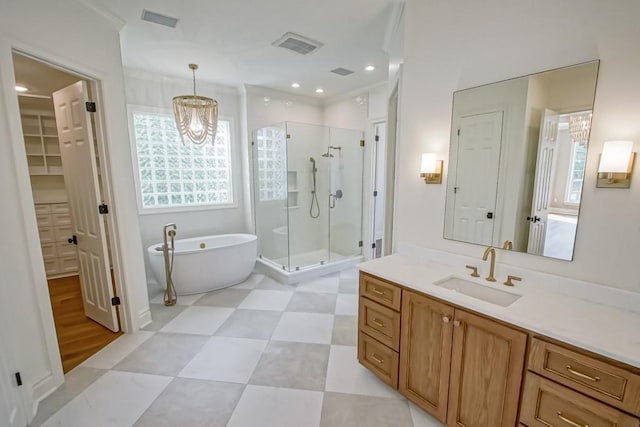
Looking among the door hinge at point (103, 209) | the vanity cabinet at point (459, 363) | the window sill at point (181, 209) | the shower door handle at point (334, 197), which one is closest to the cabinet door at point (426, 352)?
the vanity cabinet at point (459, 363)

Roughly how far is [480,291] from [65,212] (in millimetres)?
5289

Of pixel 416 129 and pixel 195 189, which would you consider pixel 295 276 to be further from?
pixel 416 129

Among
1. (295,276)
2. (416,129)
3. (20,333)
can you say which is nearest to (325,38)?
(416,129)

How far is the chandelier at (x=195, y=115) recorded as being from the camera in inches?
124

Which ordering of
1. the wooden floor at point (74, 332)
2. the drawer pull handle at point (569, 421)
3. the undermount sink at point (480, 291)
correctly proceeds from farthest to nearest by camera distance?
the wooden floor at point (74, 332) → the undermount sink at point (480, 291) → the drawer pull handle at point (569, 421)

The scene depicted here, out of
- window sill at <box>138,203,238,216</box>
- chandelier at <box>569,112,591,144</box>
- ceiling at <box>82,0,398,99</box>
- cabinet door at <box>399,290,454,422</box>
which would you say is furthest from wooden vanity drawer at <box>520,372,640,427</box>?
window sill at <box>138,203,238,216</box>

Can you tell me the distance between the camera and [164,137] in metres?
3.92

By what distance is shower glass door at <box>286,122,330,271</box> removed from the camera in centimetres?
437

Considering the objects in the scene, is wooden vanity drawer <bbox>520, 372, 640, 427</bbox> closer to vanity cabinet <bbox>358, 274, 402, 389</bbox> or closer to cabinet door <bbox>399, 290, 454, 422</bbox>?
cabinet door <bbox>399, 290, 454, 422</bbox>

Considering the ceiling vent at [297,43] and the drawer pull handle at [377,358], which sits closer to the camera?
the drawer pull handle at [377,358]

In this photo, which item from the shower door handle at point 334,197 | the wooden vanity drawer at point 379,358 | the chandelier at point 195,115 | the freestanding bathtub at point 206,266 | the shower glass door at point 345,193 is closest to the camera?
the wooden vanity drawer at point 379,358

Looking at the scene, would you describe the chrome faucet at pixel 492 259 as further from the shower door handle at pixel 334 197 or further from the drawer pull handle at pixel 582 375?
the shower door handle at pixel 334 197

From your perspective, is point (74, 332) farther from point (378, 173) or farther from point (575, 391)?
point (378, 173)

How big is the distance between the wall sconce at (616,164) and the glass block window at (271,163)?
353cm
